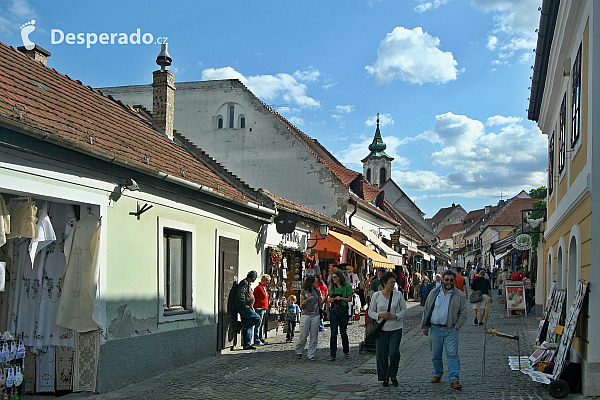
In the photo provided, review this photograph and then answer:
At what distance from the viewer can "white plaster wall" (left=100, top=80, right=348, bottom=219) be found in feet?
79.4

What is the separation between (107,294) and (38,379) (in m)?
1.42

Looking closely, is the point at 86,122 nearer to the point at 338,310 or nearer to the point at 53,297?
the point at 53,297

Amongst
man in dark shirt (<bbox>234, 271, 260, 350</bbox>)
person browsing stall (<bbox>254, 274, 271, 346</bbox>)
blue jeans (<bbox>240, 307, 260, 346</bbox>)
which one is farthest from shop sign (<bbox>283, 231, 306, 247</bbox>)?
blue jeans (<bbox>240, 307, 260, 346</bbox>)

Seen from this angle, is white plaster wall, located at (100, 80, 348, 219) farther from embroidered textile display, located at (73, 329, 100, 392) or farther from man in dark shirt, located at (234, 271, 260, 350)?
embroidered textile display, located at (73, 329, 100, 392)

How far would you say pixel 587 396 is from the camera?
746 cm

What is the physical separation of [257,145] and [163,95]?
10.4 metres

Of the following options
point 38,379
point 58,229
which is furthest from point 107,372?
point 58,229

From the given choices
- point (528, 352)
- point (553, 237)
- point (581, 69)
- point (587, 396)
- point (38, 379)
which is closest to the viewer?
point (587, 396)

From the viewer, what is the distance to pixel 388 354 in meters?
8.77

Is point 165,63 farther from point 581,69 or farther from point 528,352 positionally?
point 528,352

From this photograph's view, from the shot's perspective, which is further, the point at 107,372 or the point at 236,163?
the point at 236,163

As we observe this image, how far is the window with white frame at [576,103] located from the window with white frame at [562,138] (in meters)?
1.34

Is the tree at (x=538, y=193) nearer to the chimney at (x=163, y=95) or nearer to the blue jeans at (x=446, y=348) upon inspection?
the chimney at (x=163, y=95)

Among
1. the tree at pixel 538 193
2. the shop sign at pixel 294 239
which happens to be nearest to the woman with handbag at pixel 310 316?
the shop sign at pixel 294 239
